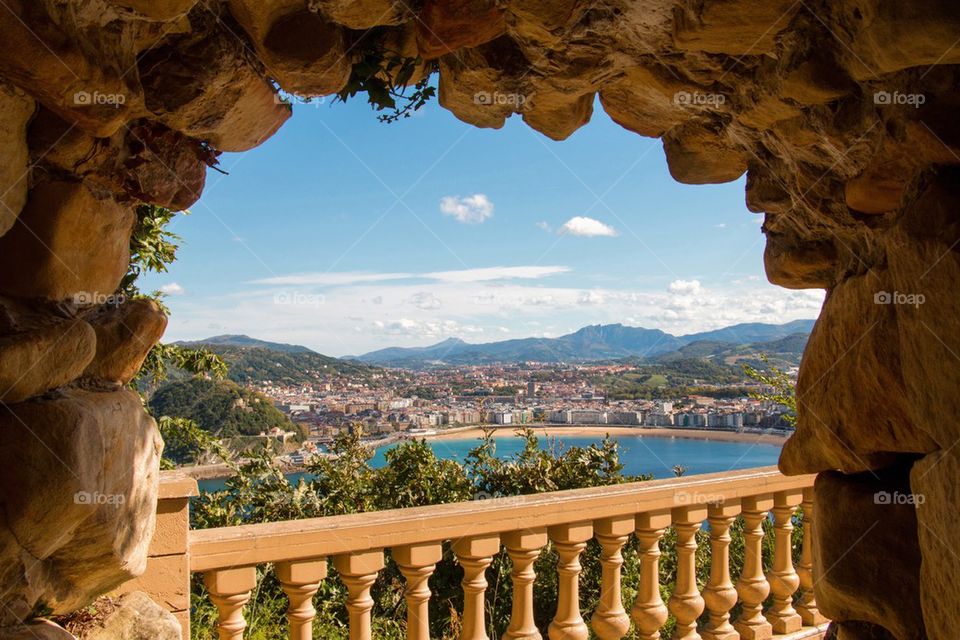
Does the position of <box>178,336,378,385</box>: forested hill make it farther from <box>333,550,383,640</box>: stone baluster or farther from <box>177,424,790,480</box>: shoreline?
<box>333,550,383,640</box>: stone baluster

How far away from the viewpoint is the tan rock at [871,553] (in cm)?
158

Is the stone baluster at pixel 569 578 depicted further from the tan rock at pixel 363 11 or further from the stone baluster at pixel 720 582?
the tan rock at pixel 363 11

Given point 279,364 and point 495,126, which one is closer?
point 495,126

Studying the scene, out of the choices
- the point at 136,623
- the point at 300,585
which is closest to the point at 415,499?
the point at 300,585

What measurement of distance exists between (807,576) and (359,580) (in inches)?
102

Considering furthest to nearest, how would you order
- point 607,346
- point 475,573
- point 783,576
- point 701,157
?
1. point 607,346
2. point 783,576
3. point 475,573
4. point 701,157

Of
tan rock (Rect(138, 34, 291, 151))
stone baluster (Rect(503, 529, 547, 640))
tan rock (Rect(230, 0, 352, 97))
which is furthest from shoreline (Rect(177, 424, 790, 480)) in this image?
tan rock (Rect(230, 0, 352, 97))

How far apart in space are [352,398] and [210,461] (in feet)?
6.48

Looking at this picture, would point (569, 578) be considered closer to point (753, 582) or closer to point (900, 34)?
point (753, 582)

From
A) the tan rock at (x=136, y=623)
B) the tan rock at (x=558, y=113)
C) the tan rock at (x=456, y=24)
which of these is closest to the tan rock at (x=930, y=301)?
the tan rock at (x=558, y=113)

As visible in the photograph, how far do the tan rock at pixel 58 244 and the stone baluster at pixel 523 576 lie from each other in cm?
188

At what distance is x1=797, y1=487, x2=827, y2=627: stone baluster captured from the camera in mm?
3510

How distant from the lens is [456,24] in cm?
139

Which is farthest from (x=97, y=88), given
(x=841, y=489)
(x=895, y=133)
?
(x=841, y=489)
